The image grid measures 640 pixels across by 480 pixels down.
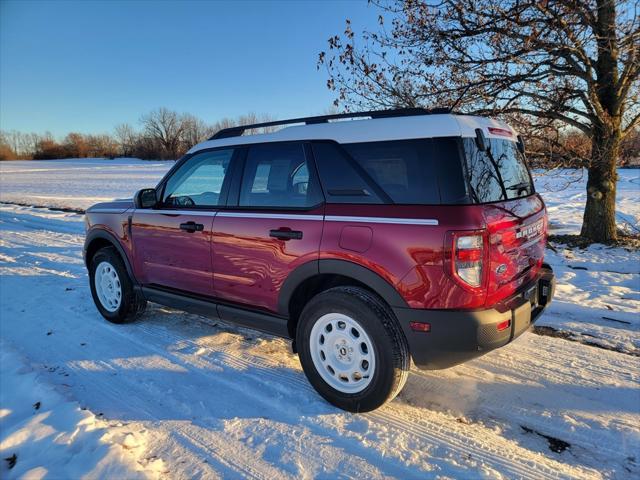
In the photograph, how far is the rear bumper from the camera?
2.39m

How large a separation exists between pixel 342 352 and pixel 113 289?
9.63 ft

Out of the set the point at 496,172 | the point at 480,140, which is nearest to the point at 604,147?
the point at 496,172

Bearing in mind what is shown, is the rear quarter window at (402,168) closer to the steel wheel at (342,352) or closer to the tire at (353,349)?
the tire at (353,349)

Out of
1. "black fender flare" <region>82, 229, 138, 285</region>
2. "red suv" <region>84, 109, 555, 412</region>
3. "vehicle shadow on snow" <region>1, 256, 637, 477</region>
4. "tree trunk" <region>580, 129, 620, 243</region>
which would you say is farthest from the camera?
A: "tree trunk" <region>580, 129, 620, 243</region>

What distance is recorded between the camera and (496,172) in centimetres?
273

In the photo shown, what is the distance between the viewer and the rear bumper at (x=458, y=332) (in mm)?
2395

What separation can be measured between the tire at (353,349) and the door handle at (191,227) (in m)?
1.28

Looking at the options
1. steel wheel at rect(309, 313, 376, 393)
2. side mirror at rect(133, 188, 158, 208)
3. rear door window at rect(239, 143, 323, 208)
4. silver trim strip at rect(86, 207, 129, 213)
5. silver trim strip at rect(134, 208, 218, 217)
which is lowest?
steel wheel at rect(309, 313, 376, 393)

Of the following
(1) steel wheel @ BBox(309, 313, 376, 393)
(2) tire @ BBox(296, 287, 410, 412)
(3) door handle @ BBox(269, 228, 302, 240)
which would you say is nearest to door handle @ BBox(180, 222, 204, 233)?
(3) door handle @ BBox(269, 228, 302, 240)

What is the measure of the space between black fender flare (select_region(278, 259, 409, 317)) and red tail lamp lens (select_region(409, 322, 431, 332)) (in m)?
0.12

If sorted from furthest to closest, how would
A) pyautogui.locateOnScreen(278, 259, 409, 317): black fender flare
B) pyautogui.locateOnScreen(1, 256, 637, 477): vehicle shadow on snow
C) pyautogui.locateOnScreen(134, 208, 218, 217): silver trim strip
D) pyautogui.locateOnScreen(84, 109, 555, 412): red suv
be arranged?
pyautogui.locateOnScreen(134, 208, 218, 217): silver trim strip, pyautogui.locateOnScreen(1, 256, 637, 477): vehicle shadow on snow, pyautogui.locateOnScreen(278, 259, 409, 317): black fender flare, pyautogui.locateOnScreen(84, 109, 555, 412): red suv

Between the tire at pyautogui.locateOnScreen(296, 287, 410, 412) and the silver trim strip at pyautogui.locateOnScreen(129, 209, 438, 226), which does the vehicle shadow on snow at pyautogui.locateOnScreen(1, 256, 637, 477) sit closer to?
the tire at pyautogui.locateOnScreen(296, 287, 410, 412)

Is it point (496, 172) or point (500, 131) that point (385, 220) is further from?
point (500, 131)

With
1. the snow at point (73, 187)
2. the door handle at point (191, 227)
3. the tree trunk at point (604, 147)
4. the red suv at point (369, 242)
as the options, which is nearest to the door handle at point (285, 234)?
the red suv at point (369, 242)
